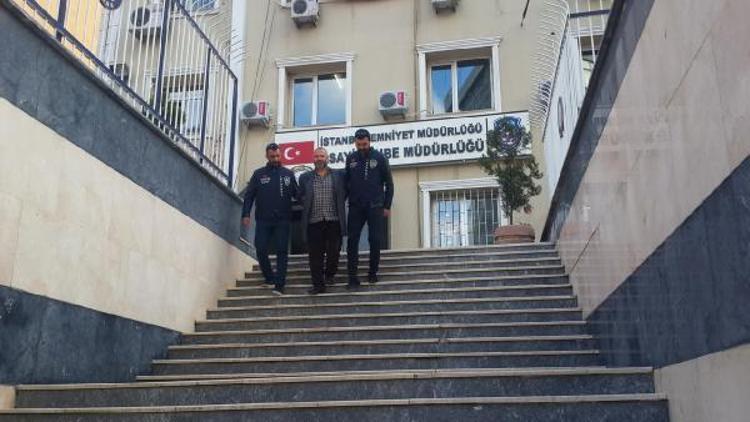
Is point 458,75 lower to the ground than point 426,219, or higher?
higher

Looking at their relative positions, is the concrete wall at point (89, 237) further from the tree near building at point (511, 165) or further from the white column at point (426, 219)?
the white column at point (426, 219)

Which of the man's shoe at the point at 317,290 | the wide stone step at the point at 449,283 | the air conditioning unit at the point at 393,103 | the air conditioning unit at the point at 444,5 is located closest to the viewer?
the wide stone step at the point at 449,283

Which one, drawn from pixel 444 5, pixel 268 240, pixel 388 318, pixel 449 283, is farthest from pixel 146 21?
pixel 444 5

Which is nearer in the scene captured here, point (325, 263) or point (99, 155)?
point (99, 155)

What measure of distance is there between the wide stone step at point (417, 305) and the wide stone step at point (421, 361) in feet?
3.98

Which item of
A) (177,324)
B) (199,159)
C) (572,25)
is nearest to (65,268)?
(177,324)

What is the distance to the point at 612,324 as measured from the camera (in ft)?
16.3

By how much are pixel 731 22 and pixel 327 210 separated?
5.37 m

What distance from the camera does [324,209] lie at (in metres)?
7.71

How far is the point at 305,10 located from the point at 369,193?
308 inches

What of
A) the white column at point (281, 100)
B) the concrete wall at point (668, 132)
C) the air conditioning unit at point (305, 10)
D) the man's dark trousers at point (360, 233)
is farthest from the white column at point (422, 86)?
the concrete wall at point (668, 132)

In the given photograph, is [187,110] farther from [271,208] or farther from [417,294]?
[417,294]

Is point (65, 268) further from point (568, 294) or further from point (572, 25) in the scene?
point (572, 25)

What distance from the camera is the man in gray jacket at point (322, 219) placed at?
301 inches
